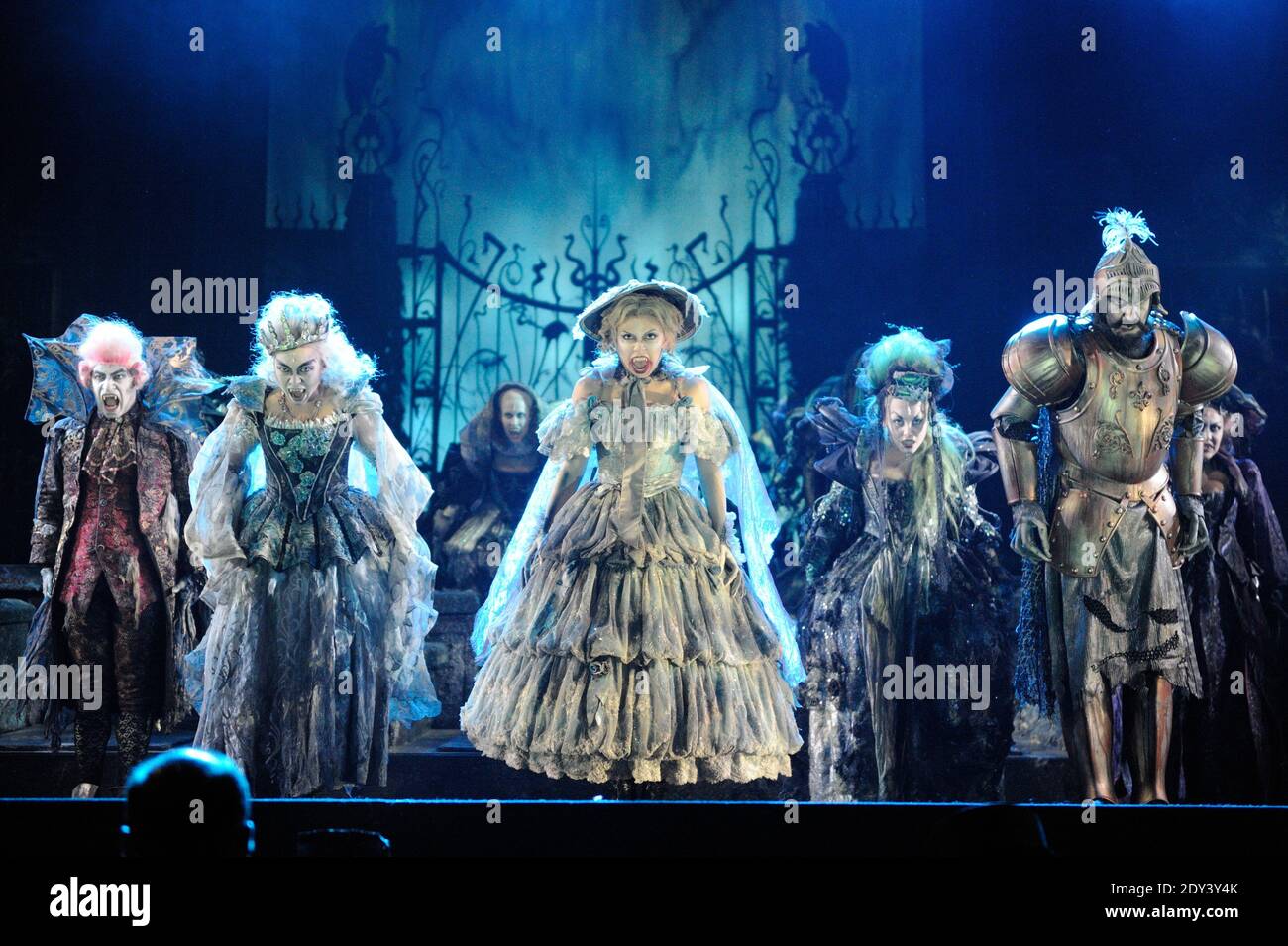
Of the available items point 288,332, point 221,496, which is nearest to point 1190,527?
point 288,332

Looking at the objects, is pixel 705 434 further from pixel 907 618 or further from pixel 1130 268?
pixel 1130 268

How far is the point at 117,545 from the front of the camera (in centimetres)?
566

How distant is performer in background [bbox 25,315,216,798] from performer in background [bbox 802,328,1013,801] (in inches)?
92.7

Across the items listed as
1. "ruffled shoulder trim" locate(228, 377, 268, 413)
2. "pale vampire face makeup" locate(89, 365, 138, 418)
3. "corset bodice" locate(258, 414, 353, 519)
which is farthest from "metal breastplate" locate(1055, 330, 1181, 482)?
"pale vampire face makeup" locate(89, 365, 138, 418)

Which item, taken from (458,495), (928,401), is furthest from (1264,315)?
(458,495)

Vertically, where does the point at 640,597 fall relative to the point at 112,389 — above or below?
below

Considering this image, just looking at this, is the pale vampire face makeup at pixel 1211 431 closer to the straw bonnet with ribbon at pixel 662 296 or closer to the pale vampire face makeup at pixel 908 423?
the pale vampire face makeup at pixel 908 423

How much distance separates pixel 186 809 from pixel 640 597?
2.84 meters

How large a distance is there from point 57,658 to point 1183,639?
3.98 meters

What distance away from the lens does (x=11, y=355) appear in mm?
6734

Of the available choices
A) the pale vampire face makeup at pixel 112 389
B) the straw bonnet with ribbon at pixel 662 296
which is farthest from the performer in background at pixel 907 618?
the pale vampire face makeup at pixel 112 389

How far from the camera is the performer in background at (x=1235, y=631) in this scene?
225 inches

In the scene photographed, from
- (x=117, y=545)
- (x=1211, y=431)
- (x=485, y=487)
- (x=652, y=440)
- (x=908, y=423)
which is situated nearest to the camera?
(x=652, y=440)

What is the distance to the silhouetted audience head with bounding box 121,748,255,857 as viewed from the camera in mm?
2205
